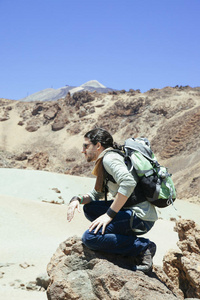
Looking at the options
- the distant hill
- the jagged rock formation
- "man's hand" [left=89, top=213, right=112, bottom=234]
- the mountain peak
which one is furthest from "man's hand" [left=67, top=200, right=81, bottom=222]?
the mountain peak

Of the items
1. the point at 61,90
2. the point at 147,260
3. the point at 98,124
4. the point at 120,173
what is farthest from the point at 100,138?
the point at 61,90

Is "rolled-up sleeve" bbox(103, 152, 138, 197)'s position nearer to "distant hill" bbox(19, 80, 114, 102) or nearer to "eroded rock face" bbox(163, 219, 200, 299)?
"eroded rock face" bbox(163, 219, 200, 299)

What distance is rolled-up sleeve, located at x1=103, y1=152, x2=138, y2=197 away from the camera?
308cm

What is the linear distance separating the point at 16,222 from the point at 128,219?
848 cm

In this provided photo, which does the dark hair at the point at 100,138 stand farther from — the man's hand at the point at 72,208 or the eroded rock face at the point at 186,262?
the eroded rock face at the point at 186,262

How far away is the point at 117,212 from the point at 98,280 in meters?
0.59

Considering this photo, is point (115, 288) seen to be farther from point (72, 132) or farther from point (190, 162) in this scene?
point (72, 132)

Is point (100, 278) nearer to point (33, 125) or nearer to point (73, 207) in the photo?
point (73, 207)

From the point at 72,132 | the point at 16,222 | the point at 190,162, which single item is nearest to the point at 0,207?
the point at 16,222

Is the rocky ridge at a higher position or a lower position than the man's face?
lower

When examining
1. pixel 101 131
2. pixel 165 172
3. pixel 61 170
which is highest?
pixel 101 131

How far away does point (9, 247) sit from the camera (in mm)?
8852

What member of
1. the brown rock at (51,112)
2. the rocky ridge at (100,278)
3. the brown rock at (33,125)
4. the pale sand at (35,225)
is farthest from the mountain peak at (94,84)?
the rocky ridge at (100,278)

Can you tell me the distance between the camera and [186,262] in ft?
14.3
